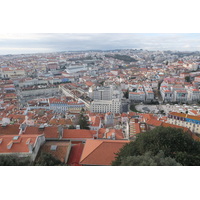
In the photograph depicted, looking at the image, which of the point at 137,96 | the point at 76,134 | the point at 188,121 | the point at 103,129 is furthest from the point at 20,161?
the point at 137,96

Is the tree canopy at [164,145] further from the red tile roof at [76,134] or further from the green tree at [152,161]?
the red tile roof at [76,134]

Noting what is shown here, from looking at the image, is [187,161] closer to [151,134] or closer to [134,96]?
[151,134]

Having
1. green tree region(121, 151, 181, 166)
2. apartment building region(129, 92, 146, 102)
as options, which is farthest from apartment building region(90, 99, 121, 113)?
green tree region(121, 151, 181, 166)

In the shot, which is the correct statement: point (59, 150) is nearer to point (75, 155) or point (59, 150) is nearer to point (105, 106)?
point (75, 155)

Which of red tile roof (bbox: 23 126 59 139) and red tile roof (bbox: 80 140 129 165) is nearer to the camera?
red tile roof (bbox: 80 140 129 165)

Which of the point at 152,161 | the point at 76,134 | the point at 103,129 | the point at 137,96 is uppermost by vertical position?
the point at 152,161

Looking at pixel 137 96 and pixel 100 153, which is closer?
pixel 100 153

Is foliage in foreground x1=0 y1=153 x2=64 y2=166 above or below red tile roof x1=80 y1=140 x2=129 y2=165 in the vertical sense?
above

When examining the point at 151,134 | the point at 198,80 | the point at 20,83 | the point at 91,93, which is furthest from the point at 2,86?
the point at 198,80

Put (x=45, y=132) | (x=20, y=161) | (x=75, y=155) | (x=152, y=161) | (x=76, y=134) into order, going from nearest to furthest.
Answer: (x=152, y=161)
(x=20, y=161)
(x=75, y=155)
(x=45, y=132)
(x=76, y=134)

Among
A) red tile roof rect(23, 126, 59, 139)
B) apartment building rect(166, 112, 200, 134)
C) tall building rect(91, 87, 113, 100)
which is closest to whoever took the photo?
red tile roof rect(23, 126, 59, 139)

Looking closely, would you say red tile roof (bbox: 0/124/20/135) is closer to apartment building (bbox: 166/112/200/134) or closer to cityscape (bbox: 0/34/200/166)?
cityscape (bbox: 0/34/200/166)
